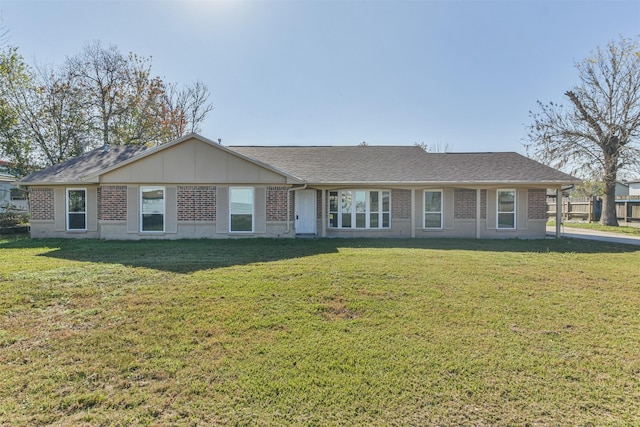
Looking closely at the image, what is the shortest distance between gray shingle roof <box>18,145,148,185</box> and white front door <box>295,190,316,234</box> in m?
7.98

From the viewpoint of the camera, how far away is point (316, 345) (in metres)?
4.05

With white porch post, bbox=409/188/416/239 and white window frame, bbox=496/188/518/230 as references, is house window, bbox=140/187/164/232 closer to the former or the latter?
white porch post, bbox=409/188/416/239

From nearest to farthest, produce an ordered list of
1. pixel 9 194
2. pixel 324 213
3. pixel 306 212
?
pixel 324 213 → pixel 306 212 → pixel 9 194

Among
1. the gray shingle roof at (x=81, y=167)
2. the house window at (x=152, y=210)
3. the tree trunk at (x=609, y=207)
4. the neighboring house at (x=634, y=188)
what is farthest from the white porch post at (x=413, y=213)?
the neighboring house at (x=634, y=188)

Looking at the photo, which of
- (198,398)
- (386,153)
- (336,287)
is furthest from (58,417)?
(386,153)

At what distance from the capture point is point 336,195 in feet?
48.4

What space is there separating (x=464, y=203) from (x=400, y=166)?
318 cm

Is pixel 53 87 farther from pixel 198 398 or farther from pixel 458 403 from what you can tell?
pixel 458 403

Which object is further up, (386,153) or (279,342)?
(386,153)

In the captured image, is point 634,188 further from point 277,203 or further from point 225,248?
point 225,248

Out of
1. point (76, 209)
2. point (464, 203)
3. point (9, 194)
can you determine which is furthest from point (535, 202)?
point (9, 194)

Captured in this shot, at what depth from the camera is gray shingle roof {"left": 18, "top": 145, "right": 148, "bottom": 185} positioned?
13.9 m

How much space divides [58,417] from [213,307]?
8.23 feet

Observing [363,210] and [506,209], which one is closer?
[506,209]
